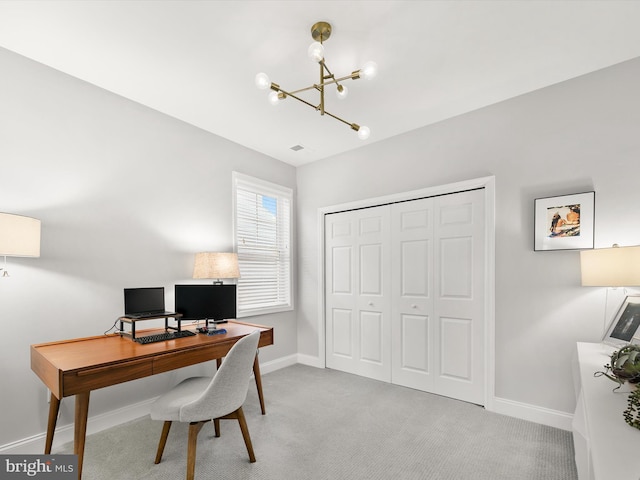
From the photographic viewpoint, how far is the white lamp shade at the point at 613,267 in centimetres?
197

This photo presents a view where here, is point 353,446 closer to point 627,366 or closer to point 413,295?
point 413,295

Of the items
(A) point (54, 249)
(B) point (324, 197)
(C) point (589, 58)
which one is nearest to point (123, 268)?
(A) point (54, 249)

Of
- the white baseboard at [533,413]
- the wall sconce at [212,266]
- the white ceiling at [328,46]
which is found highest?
the white ceiling at [328,46]

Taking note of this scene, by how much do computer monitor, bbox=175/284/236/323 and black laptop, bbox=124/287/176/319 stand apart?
0.58ft

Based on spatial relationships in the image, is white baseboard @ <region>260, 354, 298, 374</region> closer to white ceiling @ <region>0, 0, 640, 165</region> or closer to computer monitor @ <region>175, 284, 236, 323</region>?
computer monitor @ <region>175, 284, 236, 323</region>

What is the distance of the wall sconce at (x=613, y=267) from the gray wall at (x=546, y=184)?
379 mm

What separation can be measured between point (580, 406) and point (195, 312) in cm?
295

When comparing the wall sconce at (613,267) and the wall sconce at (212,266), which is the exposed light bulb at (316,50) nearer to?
the wall sconce at (212,266)

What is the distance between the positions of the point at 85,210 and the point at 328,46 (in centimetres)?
220

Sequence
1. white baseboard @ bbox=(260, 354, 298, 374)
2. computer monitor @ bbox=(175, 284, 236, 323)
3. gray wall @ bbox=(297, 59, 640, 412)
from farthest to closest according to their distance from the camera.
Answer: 1. white baseboard @ bbox=(260, 354, 298, 374)
2. computer monitor @ bbox=(175, 284, 236, 323)
3. gray wall @ bbox=(297, 59, 640, 412)

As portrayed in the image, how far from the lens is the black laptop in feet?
8.03

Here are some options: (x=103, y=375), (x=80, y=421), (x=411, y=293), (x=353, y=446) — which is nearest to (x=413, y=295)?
(x=411, y=293)

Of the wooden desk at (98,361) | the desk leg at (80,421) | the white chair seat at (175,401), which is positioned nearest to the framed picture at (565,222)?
the wooden desk at (98,361)

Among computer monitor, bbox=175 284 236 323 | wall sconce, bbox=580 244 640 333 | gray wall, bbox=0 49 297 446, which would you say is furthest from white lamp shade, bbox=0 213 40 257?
wall sconce, bbox=580 244 640 333
